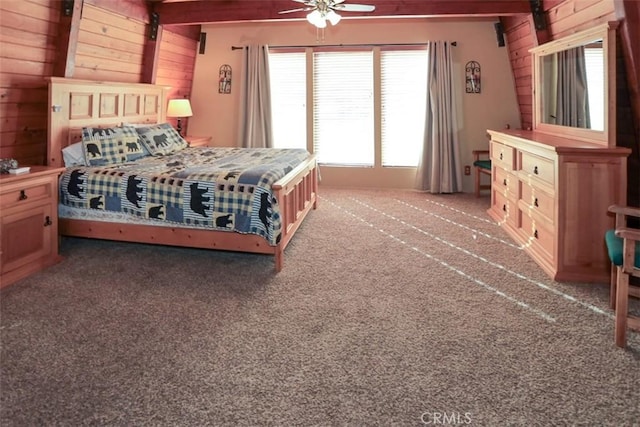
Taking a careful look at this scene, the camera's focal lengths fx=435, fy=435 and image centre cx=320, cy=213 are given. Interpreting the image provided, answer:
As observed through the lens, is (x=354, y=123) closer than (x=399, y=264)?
No

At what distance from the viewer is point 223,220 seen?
329 cm

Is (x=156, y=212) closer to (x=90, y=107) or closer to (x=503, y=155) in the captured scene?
(x=90, y=107)

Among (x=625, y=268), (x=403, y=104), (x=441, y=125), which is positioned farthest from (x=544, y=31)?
(x=625, y=268)

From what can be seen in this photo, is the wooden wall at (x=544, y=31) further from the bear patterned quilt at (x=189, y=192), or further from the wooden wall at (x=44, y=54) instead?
the wooden wall at (x=44, y=54)

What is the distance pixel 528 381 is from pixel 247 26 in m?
6.04

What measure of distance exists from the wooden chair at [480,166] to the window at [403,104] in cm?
79

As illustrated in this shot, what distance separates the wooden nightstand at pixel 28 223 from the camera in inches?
119

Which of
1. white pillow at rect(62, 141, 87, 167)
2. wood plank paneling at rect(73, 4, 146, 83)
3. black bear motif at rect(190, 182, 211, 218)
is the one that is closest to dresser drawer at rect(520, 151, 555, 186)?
black bear motif at rect(190, 182, 211, 218)

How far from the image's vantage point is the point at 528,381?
1.91 meters

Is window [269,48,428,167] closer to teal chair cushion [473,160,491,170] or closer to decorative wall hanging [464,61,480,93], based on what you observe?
decorative wall hanging [464,61,480,93]

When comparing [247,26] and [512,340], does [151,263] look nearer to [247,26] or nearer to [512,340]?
[512,340]

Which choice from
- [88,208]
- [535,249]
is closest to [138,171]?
[88,208]

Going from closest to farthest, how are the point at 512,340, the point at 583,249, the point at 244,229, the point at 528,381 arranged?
the point at 528,381 → the point at 512,340 → the point at 583,249 → the point at 244,229

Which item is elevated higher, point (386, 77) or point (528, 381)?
point (386, 77)
